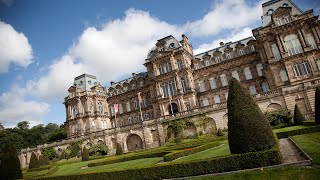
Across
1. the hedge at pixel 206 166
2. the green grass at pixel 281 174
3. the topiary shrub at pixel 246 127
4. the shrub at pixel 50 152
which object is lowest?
the green grass at pixel 281 174

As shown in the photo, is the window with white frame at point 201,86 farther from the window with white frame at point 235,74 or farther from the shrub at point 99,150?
the shrub at point 99,150

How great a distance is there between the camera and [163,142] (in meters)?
40.2

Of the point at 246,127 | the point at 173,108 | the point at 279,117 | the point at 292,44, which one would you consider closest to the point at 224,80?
the point at 173,108

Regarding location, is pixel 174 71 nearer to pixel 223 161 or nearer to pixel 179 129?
pixel 179 129

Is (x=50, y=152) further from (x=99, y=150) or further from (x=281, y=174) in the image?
(x=281, y=174)

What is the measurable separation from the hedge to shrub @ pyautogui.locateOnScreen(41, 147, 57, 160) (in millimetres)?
40611

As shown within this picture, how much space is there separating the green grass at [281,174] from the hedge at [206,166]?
84 centimetres

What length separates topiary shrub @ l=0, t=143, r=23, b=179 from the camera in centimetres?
2280

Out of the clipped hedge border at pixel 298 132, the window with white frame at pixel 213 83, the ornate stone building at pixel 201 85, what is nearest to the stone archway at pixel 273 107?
the ornate stone building at pixel 201 85

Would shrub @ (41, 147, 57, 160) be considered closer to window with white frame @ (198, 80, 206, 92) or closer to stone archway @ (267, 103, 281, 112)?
window with white frame @ (198, 80, 206, 92)

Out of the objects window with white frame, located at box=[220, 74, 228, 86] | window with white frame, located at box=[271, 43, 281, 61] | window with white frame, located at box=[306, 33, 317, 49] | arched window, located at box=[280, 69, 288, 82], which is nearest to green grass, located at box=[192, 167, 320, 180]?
arched window, located at box=[280, 69, 288, 82]

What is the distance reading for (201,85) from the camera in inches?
2008

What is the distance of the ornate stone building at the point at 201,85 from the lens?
38156 mm

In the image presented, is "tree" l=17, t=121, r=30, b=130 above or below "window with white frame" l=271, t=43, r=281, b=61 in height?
above
